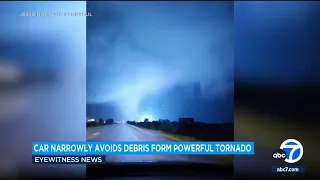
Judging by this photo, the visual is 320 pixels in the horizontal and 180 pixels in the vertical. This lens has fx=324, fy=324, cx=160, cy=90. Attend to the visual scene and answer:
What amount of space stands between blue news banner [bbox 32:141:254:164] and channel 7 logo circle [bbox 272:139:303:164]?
0.14 meters

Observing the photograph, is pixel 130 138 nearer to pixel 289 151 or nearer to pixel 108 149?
pixel 108 149

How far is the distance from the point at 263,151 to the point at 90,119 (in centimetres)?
79

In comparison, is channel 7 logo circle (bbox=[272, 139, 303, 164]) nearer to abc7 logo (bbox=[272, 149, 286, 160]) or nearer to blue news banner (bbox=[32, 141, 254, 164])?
abc7 logo (bbox=[272, 149, 286, 160])

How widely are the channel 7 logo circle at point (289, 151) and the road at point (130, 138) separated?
24 centimetres

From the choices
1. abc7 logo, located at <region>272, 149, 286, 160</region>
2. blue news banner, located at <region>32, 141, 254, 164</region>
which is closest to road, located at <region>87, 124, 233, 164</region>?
blue news banner, located at <region>32, 141, 254, 164</region>

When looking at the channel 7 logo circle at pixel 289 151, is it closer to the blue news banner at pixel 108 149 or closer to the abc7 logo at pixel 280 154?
the abc7 logo at pixel 280 154

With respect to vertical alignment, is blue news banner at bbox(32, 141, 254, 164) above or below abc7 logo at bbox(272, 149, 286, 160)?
above

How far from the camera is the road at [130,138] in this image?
56.6 inches

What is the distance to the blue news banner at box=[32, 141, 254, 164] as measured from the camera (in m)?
1.44

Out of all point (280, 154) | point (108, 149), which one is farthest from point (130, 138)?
point (280, 154)

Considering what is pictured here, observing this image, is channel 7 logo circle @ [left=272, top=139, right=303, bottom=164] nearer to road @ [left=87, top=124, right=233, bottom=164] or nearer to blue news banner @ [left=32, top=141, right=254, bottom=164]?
blue news banner @ [left=32, top=141, right=254, bottom=164]

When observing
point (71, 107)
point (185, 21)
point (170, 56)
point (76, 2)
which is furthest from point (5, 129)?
point (185, 21)

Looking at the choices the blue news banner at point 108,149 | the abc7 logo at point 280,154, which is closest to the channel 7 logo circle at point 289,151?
the abc7 logo at point 280,154

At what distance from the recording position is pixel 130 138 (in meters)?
1.45
